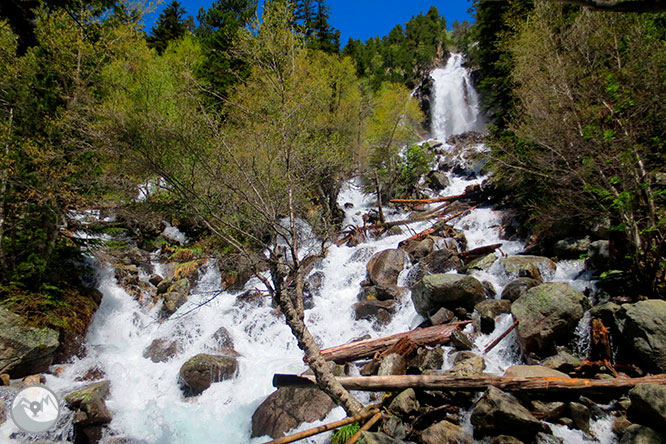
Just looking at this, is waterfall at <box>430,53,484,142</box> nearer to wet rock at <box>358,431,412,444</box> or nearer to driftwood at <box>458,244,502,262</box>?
driftwood at <box>458,244,502,262</box>

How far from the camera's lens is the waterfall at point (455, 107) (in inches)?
1179

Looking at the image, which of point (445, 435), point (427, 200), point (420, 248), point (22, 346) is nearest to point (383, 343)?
point (445, 435)

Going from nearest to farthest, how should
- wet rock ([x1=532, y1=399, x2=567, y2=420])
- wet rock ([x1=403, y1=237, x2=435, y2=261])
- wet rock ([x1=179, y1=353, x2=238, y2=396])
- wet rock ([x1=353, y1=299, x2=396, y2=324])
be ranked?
wet rock ([x1=532, y1=399, x2=567, y2=420]) → wet rock ([x1=179, y1=353, x2=238, y2=396]) → wet rock ([x1=353, y1=299, x2=396, y2=324]) → wet rock ([x1=403, y1=237, x2=435, y2=261])

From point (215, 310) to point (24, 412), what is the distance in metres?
4.76

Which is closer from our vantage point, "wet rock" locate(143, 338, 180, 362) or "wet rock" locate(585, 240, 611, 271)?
"wet rock" locate(585, 240, 611, 271)

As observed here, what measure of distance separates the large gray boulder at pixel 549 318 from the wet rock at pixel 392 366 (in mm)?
2106

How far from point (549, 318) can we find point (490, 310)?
1.26 metres

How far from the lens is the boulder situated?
13.7 feet

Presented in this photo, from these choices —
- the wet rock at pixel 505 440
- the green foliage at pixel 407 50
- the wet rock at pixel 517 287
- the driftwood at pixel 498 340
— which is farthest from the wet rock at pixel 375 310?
the green foliage at pixel 407 50

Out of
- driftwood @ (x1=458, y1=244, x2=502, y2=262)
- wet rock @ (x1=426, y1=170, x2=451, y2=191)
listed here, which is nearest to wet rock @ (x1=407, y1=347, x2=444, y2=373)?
driftwood @ (x1=458, y1=244, x2=502, y2=262)

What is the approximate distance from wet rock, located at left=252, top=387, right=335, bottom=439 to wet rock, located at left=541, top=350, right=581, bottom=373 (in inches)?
139

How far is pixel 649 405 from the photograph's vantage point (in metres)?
3.21

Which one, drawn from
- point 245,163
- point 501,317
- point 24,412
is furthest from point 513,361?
point 24,412

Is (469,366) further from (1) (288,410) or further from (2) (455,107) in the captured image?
(2) (455,107)
